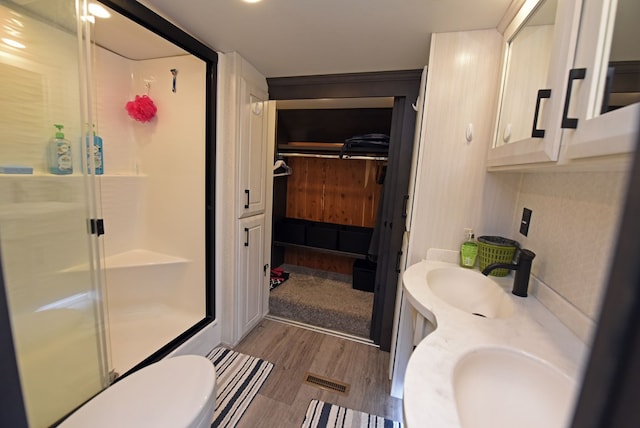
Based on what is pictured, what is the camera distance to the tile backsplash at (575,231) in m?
0.80

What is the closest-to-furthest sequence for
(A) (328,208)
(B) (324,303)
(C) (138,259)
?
(C) (138,259) → (B) (324,303) → (A) (328,208)

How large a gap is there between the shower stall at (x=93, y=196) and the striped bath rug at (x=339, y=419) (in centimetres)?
96

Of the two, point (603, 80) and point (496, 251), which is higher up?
point (603, 80)

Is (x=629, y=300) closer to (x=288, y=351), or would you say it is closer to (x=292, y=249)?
(x=288, y=351)

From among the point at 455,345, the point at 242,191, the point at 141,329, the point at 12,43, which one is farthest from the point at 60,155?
the point at 455,345

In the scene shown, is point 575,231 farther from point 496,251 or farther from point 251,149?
point 251,149

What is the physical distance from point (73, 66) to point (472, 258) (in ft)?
6.92

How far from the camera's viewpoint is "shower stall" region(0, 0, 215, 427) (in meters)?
1.08

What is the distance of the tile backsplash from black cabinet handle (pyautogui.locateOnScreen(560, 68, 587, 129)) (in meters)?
0.19

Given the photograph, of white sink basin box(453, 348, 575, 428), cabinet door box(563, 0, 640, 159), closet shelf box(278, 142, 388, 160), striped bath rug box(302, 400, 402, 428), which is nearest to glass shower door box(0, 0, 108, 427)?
striped bath rug box(302, 400, 402, 428)

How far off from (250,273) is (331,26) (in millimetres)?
1776

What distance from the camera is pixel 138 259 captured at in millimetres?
2170

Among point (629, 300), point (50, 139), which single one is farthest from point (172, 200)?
point (629, 300)

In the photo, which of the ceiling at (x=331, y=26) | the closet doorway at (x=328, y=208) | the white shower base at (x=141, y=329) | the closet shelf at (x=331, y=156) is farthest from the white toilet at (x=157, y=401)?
the closet shelf at (x=331, y=156)
